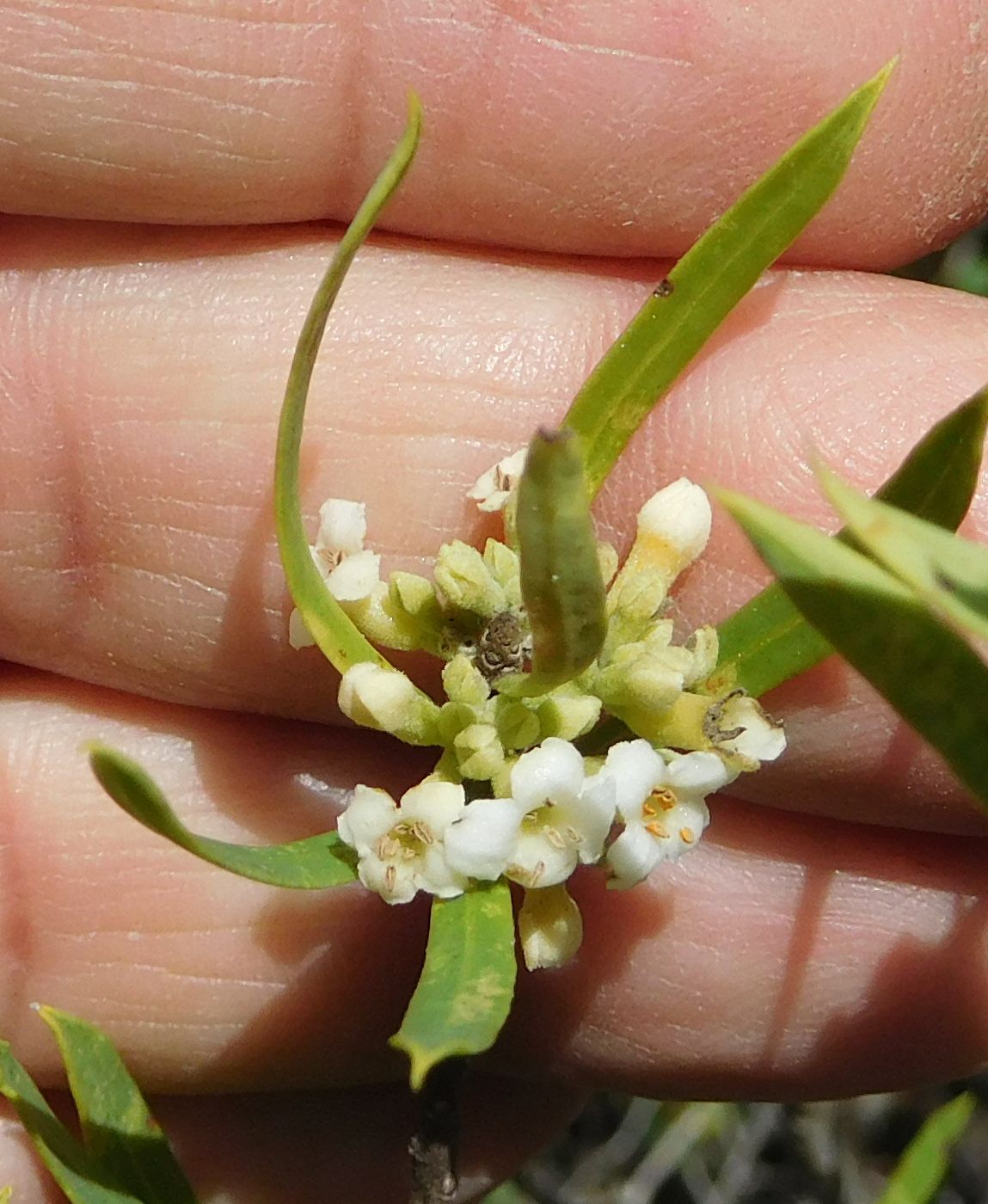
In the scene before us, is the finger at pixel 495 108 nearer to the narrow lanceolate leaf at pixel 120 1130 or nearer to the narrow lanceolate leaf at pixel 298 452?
the narrow lanceolate leaf at pixel 298 452

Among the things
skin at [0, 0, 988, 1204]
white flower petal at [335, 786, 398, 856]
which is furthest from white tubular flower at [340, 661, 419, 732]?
skin at [0, 0, 988, 1204]

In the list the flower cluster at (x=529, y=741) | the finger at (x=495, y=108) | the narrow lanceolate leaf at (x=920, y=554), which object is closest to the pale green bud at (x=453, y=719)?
the flower cluster at (x=529, y=741)

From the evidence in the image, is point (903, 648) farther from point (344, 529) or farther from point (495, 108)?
point (495, 108)

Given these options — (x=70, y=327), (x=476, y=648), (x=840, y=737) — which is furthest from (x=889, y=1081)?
(x=70, y=327)

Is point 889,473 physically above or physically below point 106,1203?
above

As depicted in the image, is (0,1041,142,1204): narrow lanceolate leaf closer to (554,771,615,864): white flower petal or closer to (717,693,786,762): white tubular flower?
(554,771,615,864): white flower petal

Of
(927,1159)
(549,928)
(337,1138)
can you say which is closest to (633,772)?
(549,928)

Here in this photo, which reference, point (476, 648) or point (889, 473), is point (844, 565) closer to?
point (476, 648)
